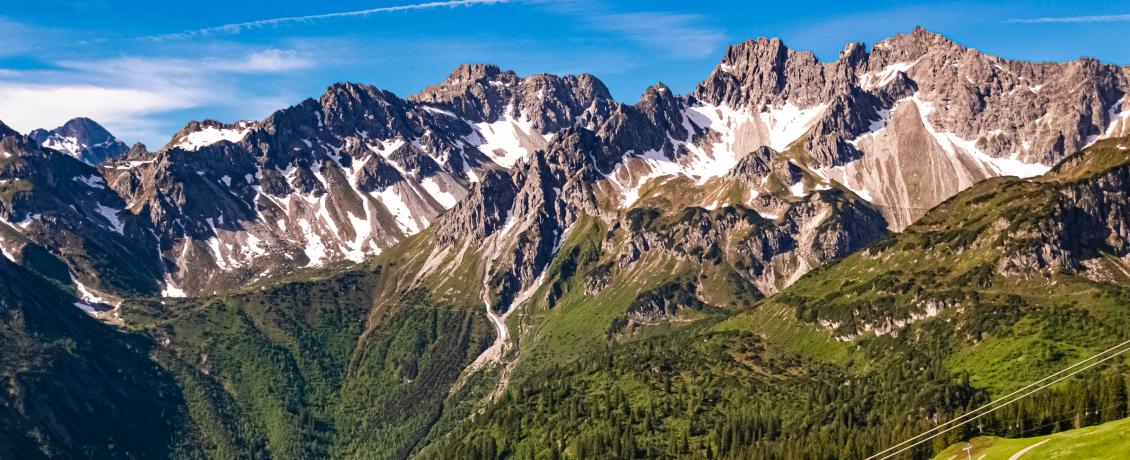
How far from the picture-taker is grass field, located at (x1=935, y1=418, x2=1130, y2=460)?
518 ft

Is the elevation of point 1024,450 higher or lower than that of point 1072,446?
lower

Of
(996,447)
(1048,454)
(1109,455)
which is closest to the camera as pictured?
(1109,455)

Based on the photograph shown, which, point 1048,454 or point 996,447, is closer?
point 1048,454

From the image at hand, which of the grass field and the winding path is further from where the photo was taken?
the winding path

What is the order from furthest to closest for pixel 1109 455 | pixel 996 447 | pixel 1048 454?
1. pixel 996 447
2. pixel 1048 454
3. pixel 1109 455

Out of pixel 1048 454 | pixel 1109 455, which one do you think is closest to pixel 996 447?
pixel 1048 454

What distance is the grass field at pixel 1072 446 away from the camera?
158000mm

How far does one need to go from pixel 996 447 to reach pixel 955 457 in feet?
28.9

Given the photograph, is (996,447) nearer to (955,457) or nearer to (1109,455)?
(955,457)

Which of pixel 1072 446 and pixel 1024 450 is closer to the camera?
pixel 1072 446

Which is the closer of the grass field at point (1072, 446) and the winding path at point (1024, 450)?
the grass field at point (1072, 446)

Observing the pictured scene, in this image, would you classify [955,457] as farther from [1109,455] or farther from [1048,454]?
[1109,455]

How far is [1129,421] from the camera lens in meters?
170

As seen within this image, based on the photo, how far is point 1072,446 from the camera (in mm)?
165625
